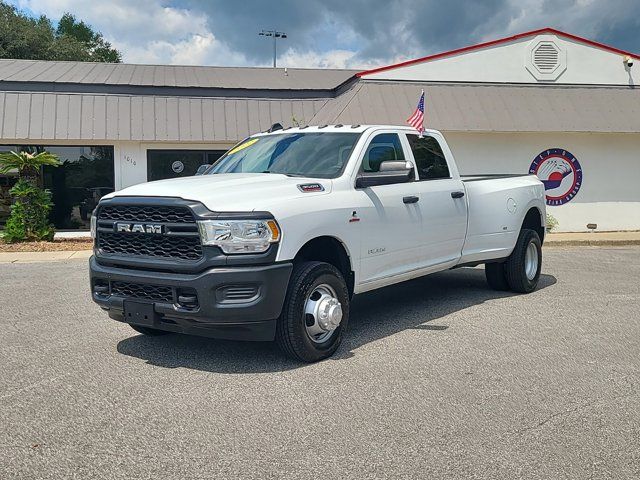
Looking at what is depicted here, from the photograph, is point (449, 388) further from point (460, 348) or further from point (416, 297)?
point (416, 297)

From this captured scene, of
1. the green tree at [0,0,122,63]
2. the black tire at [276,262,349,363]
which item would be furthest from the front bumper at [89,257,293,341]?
the green tree at [0,0,122,63]

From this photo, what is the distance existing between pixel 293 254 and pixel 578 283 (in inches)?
235

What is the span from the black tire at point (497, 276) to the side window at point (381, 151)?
2638 millimetres

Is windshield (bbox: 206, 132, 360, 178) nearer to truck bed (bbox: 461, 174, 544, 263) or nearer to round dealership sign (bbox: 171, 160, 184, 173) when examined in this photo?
truck bed (bbox: 461, 174, 544, 263)

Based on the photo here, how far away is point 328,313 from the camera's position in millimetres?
5410

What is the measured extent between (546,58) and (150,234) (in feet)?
46.9

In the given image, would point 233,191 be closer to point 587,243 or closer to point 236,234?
point 236,234

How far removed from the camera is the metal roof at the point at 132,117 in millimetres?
15844

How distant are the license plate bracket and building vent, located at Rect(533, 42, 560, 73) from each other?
14.3 meters

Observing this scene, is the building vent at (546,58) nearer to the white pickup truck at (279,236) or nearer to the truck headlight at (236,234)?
the white pickup truck at (279,236)

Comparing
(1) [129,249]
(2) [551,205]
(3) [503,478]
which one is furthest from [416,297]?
(2) [551,205]

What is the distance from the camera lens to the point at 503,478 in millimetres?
3439

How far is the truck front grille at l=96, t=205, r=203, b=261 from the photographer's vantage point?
198 inches

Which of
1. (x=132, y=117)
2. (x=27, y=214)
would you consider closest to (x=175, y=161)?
(x=132, y=117)
